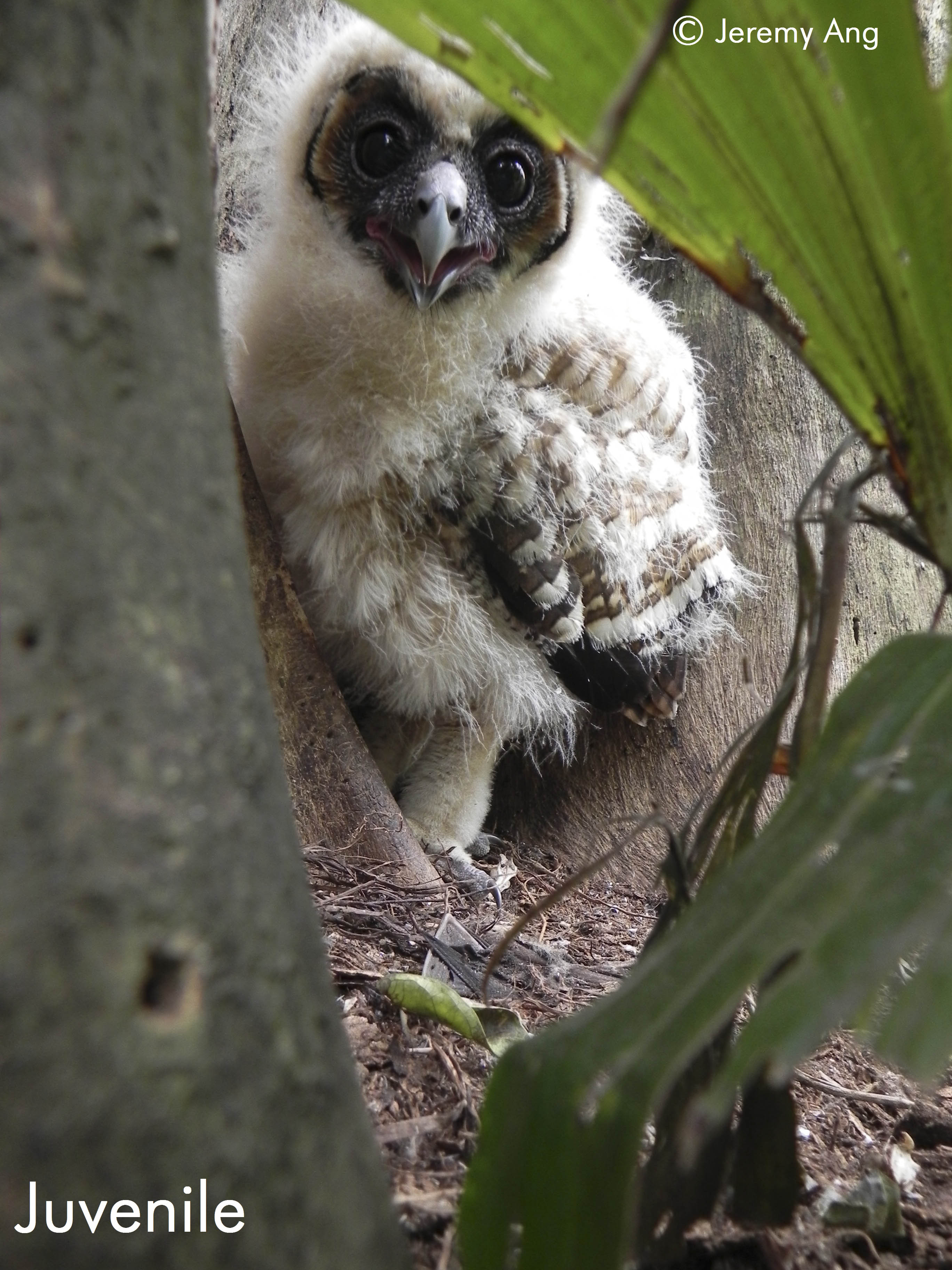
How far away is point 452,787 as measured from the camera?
115 inches

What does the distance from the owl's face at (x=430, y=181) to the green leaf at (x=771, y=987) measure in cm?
179

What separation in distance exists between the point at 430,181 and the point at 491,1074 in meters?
1.87

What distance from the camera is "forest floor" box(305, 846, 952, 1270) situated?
1.00m

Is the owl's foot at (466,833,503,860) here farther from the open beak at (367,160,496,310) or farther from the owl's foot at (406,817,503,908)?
the open beak at (367,160,496,310)

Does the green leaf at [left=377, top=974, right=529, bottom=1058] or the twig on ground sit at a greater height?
the twig on ground

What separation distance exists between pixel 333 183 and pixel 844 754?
221cm

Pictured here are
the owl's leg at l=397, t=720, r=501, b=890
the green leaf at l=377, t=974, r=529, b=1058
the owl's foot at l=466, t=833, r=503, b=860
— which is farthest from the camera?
the owl's foot at l=466, t=833, r=503, b=860

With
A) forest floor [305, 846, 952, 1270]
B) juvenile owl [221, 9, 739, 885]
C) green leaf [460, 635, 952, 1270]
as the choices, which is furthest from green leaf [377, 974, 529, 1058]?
juvenile owl [221, 9, 739, 885]

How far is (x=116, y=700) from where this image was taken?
0.56 metres

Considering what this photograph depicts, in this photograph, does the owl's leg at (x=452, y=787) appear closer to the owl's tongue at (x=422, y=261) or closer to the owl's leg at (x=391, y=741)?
the owl's leg at (x=391, y=741)

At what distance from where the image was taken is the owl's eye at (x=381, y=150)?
2.33 m

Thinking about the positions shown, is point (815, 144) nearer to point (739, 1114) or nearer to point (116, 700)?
point (116, 700)

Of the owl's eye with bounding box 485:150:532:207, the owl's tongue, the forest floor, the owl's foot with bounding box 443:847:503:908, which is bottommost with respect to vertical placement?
the owl's foot with bounding box 443:847:503:908

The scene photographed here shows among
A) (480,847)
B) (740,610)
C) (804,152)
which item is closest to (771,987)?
(804,152)
